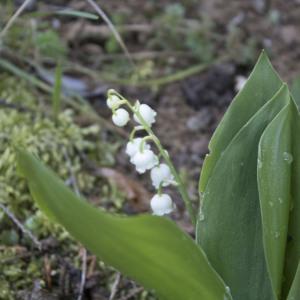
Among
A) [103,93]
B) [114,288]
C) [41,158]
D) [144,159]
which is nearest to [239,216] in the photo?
[144,159]

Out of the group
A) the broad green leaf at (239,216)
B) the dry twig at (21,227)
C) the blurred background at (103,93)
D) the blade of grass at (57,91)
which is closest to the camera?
the broad green leaf at (239,216)

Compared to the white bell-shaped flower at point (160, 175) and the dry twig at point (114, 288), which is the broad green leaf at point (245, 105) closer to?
the white bell-shaped flower at point (160, 175)

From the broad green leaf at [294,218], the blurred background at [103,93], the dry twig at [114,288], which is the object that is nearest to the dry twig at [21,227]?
the blurred background at [103,93]

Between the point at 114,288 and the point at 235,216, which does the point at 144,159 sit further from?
the point at 114,288

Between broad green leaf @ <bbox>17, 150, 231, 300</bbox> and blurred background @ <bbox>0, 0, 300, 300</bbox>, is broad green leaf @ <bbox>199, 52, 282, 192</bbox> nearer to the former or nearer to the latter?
broad green leaf @ <bbox>17, 150, 231, 300</bbox>

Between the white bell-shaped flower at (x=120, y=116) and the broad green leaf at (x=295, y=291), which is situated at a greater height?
the white bell-shaped flower at (x=120, y=116)

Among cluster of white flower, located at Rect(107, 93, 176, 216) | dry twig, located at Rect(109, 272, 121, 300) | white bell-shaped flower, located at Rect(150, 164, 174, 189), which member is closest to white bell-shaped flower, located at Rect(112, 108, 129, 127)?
cluster of white flower, located at Rect(107, 93, 176, 216)

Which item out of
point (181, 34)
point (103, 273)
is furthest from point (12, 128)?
point (181, 34)
